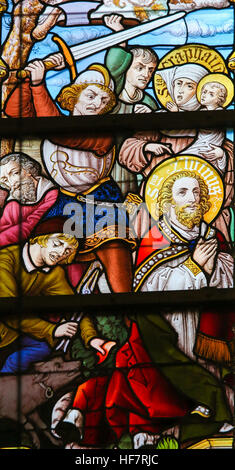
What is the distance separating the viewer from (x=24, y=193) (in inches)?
414

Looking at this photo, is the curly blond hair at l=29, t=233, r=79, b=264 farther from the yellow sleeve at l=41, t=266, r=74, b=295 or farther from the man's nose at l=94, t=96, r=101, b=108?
the man's nose at l=94, t=96, r=101, b=108

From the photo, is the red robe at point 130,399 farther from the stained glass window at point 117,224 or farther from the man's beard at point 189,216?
the man's beard at point 189,216

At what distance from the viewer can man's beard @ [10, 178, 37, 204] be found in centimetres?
1050

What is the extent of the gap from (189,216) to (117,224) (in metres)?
0.58

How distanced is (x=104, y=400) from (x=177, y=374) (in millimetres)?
595

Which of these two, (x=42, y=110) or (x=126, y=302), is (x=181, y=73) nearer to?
(x=42, y=110)

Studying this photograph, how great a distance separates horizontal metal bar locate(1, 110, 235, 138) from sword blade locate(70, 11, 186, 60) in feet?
1.99

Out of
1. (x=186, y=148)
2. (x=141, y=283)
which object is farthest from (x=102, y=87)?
(x=141, y=283)

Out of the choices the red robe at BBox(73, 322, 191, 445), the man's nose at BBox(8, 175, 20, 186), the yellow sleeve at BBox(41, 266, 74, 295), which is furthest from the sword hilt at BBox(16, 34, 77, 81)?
the red robe at BBox(73, 322, 191, 445)

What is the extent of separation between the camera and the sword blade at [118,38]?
10.8m

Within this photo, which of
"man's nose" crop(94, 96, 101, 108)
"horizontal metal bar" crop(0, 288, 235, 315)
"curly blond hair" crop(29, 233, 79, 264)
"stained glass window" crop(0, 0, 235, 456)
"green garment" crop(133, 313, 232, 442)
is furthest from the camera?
"man's nose" crop(94, 96, 101, 108)

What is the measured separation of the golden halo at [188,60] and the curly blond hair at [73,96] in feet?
1.26

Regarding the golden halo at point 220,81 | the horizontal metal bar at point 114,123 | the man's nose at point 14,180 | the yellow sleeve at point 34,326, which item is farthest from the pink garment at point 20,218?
the golden halo at point 220,81
